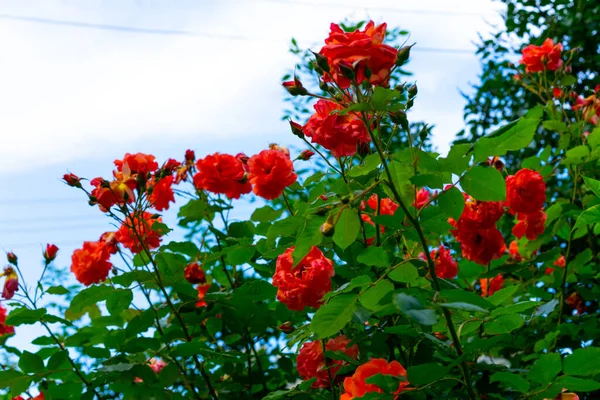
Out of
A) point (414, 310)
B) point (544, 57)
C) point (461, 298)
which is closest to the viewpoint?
point (414, 310)

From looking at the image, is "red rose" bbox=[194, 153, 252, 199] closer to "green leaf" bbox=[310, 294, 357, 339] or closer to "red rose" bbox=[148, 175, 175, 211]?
"red rose" bbox=[148, 175, 175, 211]

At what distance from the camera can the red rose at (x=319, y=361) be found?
1.46 meters

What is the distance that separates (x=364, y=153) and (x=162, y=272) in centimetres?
84

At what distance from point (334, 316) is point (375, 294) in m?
0.08

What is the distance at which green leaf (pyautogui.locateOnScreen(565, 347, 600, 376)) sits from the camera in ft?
4.05

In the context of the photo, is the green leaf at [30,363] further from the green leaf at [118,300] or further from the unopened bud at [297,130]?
the unopened bud at [297,130]

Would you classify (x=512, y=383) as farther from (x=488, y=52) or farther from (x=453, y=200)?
(x=488, y=52)

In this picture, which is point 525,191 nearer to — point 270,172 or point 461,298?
point 270,172

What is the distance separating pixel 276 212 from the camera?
1906 millimetres

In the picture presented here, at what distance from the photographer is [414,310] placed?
0.98m

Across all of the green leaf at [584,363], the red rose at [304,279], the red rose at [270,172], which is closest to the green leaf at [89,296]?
the red rose at [270,172]

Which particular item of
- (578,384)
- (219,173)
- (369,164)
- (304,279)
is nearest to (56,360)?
(219,173)

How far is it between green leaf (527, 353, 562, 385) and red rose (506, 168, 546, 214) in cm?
65

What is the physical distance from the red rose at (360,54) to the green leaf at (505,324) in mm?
472
